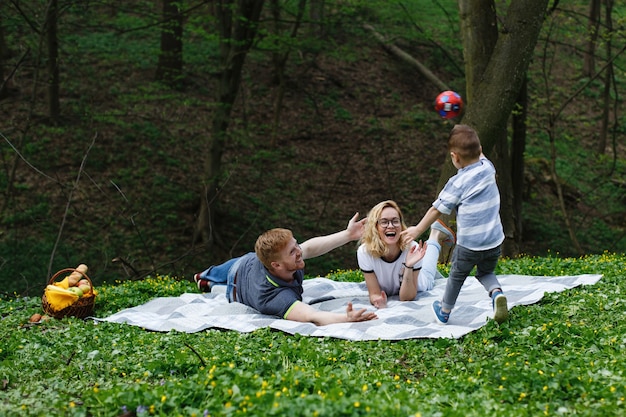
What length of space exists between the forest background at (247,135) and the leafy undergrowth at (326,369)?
6962 mm

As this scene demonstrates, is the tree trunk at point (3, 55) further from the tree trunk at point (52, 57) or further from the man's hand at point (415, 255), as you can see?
the man's hand at point (415, 255)

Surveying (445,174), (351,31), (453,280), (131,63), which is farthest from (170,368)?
(351,31)

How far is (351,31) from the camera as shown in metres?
25.4

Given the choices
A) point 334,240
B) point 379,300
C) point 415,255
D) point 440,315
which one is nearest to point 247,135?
point 334,240

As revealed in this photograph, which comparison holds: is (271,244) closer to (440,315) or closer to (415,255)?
(415,255)

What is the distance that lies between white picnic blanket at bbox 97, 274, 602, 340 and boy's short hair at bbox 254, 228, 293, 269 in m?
0.62

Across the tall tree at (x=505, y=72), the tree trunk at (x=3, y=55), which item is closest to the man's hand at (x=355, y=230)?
the tall tree at (x=505, y=72)

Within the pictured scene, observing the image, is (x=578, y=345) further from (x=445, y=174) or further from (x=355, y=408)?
(x=445, y=174)

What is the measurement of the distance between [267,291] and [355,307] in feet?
3.12

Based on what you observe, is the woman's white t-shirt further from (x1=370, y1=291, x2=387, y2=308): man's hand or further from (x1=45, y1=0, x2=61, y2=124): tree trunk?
(x1=45, y1=0, x2=61, y2=124): tree trunk

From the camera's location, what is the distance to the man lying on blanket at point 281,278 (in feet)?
22.2

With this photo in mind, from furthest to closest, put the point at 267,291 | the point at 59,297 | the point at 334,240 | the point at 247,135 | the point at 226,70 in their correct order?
the point at 247,135
the point at 226,70
the point at 334,240
the point at 59,297
the point at 267,291

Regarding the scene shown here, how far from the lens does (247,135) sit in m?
21.2

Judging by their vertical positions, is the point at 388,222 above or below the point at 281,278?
above
